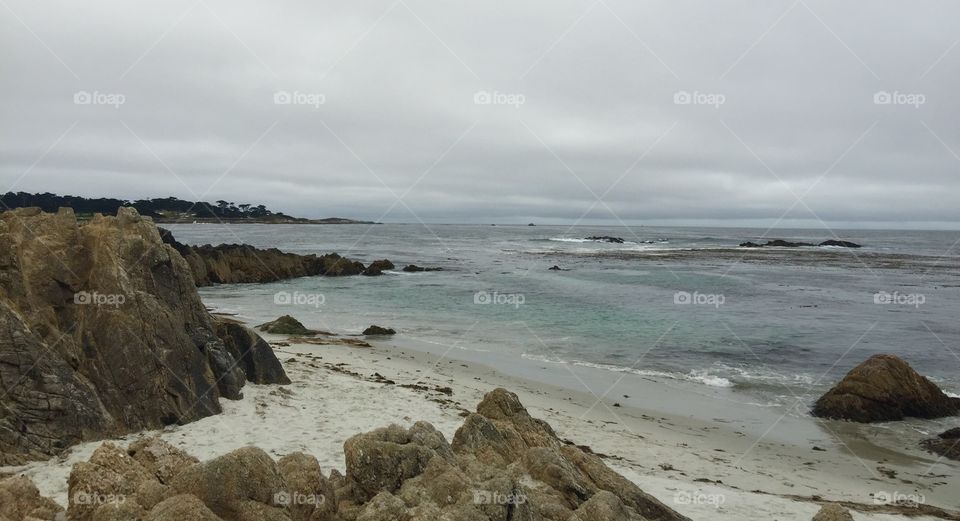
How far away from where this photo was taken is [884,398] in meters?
15.5

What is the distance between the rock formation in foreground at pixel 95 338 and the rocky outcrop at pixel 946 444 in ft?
51.6

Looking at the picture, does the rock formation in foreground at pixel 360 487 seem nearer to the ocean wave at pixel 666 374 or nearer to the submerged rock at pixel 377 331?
the ocean wave at pixel 666 374

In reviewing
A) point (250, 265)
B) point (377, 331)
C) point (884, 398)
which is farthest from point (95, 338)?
point (250, 265)

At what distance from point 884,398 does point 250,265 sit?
45525 millimetres

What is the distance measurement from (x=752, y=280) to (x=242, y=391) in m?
50.6

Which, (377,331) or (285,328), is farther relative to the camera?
(377,331)

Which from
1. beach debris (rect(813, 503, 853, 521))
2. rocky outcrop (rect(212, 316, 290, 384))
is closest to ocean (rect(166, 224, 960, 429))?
rocky outcrop (rect(212, 316, 290, 384))

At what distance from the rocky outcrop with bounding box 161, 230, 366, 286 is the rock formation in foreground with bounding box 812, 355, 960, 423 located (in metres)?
40.8

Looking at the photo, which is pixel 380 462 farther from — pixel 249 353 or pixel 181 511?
pixel 249 353

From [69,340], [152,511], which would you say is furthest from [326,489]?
[69,340]

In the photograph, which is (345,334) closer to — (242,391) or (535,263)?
(242,391)

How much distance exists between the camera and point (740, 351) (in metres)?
23.9

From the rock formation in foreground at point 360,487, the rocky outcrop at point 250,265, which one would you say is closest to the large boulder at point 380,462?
the rock formation in foreground at point 360,487

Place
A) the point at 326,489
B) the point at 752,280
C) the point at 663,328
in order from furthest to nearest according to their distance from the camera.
→ the point at 752,280 < the point at 663,328 < the point at 326,489
